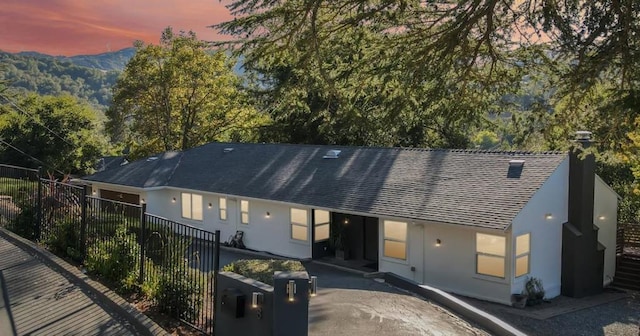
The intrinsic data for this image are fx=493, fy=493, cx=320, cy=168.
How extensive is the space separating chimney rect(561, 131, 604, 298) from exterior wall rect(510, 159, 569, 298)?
0.20m

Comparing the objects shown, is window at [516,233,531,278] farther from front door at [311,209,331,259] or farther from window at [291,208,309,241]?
window at [291,208,309,241]

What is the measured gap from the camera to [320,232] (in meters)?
18.7

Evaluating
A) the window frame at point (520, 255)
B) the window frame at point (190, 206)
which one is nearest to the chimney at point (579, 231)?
the window frame at point (520, 255)

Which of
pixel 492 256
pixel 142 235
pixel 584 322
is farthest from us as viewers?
pixel 492 256

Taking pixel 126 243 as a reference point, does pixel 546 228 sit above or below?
below

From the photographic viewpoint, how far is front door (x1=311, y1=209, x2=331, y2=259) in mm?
18453

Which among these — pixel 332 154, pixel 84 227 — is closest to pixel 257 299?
pixel 84 227

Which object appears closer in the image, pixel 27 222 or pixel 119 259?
pixel 119 259

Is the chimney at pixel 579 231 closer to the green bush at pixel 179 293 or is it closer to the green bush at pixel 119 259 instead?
the green bush at pixel 179 293

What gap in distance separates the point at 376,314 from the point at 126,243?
5.46 m

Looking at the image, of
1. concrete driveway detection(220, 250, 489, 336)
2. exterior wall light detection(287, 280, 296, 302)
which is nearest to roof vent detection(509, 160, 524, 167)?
concrete driveway detection(220, 250, 489, 336)

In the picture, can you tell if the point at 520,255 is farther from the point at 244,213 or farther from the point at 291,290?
the point at 244,213

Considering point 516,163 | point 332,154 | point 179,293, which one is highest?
point 332,154

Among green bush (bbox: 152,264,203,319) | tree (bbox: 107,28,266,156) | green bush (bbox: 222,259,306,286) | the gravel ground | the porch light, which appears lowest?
the gravel ground
